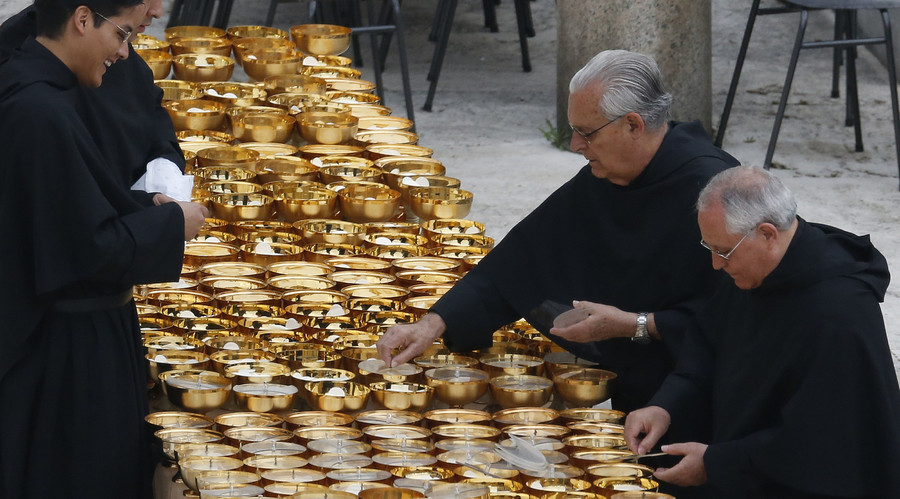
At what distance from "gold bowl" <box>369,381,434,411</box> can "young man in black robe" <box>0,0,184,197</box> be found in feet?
2.48

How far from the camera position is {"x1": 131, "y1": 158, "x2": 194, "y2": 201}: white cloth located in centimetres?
339

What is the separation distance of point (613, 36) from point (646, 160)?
4.63 meters

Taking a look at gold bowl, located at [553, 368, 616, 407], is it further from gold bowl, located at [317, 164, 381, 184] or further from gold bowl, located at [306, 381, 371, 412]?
gold bowl, located at [317, 164, 381, 184]

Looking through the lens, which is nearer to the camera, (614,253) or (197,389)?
(197,389)

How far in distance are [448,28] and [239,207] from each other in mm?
5099

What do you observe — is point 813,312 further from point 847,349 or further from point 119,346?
point 119,346

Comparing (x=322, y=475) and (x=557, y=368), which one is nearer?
(x=322, y=475)

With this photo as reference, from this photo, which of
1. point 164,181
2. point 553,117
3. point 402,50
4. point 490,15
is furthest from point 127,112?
point 490,15

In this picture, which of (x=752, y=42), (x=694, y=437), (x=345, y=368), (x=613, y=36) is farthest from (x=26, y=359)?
(x=752, y=42)

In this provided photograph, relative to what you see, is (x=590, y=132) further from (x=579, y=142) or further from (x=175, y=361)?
(x=175, y=361)

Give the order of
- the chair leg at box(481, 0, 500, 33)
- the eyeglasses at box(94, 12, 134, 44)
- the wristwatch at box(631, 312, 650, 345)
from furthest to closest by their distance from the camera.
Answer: the chair leg at box(481, 0, 500, 33), the wristwatch at box(631, 312, 650, 345), the eyeglasses at box(94, 12, 134, 44)

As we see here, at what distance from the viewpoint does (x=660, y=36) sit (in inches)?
311

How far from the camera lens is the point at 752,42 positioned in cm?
1120

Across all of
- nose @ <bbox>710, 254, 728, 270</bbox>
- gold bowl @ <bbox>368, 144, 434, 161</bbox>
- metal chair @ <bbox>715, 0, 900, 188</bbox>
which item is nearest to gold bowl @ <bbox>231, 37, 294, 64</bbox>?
gold bowl @ <bbox>368, 144, 434, 161</bbox>
